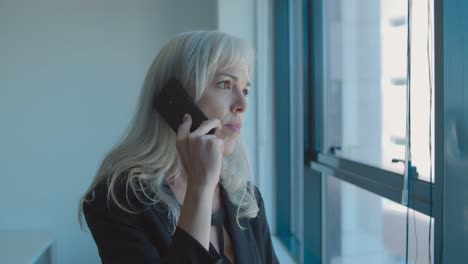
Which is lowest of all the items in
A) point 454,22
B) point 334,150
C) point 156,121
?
point 334,150

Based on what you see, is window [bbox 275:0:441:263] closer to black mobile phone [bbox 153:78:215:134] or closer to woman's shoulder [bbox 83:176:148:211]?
black mobile phone [bbox 153:78:215:134]

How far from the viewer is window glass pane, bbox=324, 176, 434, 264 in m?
1.40

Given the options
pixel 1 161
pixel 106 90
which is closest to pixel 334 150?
pixel 106 90

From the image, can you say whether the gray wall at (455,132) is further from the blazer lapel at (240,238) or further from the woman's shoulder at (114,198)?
the woman's shoulder at (114,198)

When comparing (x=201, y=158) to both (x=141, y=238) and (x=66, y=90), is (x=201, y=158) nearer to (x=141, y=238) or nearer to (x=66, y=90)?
(x=141, y=238)

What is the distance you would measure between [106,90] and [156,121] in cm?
147

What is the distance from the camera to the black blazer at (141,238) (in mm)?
671

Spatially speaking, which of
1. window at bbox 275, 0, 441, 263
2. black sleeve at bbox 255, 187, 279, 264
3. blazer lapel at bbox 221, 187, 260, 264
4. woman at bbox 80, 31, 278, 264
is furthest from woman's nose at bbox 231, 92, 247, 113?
window at bbox 275, 0, 441, 263

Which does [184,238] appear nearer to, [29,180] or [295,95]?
[295,95]

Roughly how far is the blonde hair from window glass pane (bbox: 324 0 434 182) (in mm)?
488

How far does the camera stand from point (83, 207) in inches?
33.6

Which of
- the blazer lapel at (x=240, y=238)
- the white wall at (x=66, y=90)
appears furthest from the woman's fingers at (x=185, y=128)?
the white wall at (x=66, y=90)

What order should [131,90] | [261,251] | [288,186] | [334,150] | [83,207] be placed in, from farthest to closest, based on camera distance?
1. [131,90]
2. [288,186]
3. [334,150]
4. [261,251]
5. [83,207]

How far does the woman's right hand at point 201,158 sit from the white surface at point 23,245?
1400 mm
